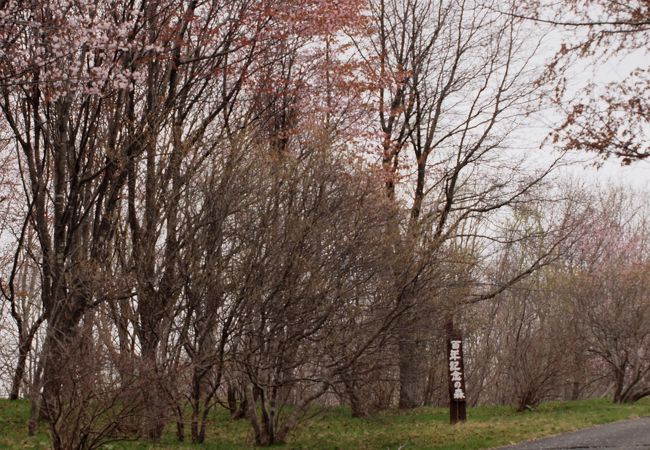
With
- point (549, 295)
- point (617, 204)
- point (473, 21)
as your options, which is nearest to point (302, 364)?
point (473, 21)

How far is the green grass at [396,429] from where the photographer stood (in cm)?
1362

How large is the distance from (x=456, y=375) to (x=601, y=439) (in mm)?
3963

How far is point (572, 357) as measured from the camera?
73.3 ft

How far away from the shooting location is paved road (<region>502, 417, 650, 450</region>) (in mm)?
12641

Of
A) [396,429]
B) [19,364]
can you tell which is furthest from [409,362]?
[19,364]

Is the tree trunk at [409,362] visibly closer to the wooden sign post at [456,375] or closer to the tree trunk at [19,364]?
the wooden sign post at [456,375]

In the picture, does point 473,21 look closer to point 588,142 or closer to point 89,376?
point 588,142

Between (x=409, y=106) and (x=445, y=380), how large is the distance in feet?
28.2

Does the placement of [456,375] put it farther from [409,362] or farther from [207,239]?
[207,239]

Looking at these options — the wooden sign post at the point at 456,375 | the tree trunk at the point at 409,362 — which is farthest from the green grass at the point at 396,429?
the tree trunk at the point at 409,362

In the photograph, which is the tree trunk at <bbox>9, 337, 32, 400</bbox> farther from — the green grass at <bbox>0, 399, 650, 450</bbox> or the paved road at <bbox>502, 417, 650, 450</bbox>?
the paved road at <bbox>502, 417, 650, 450</bbox>

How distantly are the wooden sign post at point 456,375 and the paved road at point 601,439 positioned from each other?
266cm

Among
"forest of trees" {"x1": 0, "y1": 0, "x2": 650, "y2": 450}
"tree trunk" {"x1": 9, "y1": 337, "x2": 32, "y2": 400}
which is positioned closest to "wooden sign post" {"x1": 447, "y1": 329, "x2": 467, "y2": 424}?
"forest of trees" {"x1": 0, "y1": 0, "x2": 650, "y2": 450}

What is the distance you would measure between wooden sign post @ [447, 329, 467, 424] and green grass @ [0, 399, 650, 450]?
1.23 ft
